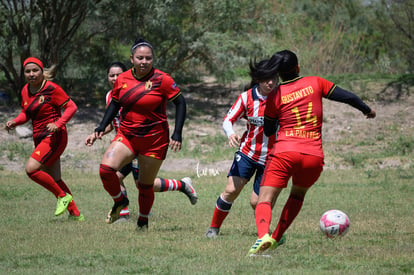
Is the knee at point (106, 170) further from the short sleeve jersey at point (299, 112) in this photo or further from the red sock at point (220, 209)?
the short sleeve jersey at point (299, 112)

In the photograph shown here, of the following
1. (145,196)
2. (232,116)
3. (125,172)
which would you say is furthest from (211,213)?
(232,116)

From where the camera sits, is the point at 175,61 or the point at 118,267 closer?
the point at 118,267

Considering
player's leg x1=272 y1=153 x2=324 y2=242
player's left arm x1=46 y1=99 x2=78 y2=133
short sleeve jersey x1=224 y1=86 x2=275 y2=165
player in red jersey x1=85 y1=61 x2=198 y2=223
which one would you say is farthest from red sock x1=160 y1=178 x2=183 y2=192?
player's leg x1=272 y1=153 x2=324 y2=242

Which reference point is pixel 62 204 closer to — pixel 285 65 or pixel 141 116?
pixel 141 116

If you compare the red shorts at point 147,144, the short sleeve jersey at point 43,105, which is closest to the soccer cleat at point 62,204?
the short sleeve jersey at point 43,105

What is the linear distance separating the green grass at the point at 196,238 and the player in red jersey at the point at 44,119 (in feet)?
1.83

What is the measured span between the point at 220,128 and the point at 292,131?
13215 millimetres

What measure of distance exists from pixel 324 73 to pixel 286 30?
7.01ft

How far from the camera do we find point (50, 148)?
9.12 metres

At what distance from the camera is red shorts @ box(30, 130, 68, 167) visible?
9.07 metres

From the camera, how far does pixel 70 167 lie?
16.1m

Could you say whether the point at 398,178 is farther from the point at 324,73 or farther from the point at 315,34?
the point at 315,34

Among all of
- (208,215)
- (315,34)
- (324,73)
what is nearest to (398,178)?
(208,215)

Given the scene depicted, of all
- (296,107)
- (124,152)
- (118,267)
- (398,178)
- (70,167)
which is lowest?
(70,167)
